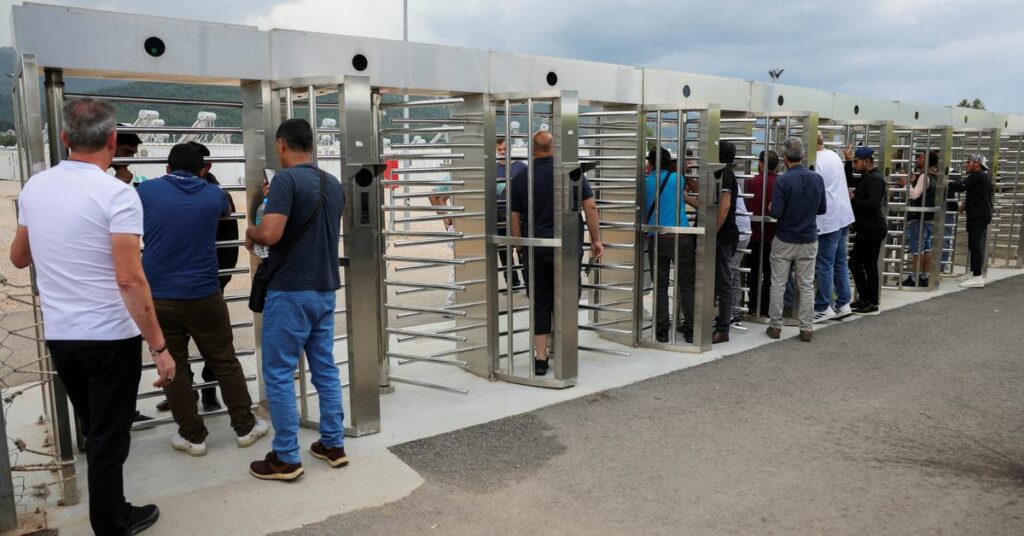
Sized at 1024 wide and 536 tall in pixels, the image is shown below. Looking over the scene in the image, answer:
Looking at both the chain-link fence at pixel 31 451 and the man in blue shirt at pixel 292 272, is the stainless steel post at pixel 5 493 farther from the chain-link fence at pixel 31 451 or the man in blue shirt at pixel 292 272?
the man in blue shirt at pixel 292 272

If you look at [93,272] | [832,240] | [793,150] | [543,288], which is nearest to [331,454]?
[93,272]

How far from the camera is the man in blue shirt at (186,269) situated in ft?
14.6

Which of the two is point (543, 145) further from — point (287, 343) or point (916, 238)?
point (916, 238)

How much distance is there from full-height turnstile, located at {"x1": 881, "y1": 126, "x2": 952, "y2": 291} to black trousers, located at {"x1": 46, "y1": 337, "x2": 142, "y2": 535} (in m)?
9.86

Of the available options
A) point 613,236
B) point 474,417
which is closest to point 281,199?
point 474,417

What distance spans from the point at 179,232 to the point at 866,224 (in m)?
7.87

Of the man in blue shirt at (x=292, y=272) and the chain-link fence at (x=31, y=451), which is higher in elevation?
the man in blue shirt at (x=292, y=272)

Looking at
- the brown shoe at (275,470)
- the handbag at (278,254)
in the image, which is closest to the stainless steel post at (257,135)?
the handbag at (278,254)

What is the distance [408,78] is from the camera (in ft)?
18.7

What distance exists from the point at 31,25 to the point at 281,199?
167cm

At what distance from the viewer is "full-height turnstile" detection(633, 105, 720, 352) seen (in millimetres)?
7082

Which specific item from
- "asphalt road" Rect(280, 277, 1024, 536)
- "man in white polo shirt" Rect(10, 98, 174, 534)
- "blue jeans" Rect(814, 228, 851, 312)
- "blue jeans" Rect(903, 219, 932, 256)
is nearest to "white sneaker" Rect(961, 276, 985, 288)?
"blue jeans" Rect(903, 219, 932, 256)

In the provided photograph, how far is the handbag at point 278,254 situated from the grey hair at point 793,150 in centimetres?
518

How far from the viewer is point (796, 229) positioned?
777cm
